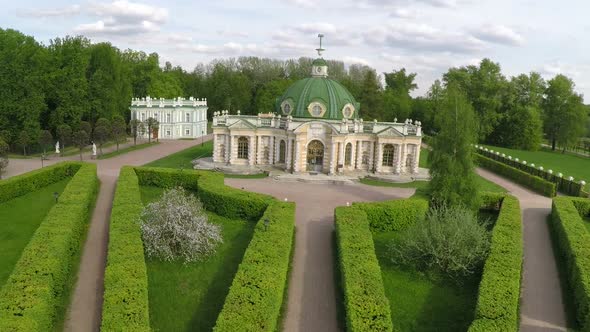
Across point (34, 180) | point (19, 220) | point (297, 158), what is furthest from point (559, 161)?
point (19, 220)

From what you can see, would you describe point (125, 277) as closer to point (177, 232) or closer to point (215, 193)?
point (177, 232)

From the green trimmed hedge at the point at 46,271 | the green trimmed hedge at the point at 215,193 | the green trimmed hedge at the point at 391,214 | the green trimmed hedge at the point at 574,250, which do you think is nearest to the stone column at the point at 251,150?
the green trimmed hedge at the point at 215,193

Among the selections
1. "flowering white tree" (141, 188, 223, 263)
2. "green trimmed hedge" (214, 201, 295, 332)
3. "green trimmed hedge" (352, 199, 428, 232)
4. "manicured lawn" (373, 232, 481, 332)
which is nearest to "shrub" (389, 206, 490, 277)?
"manicured lawn" (373, 232, 481, 332)

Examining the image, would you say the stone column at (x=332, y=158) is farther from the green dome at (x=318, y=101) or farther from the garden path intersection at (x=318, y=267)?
the garden path intersection at (x=318, y=267)

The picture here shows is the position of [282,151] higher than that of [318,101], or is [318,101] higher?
[318,101]

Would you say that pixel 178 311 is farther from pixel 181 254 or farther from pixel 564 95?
pixel 564 95

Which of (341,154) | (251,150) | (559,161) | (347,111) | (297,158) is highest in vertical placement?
(347,111)

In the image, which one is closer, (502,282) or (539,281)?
(502,282)

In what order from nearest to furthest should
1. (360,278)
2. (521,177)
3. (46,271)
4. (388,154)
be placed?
(46,271), (360,278), (521,177), (388,154)
